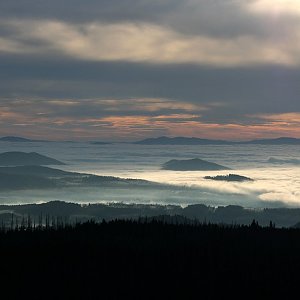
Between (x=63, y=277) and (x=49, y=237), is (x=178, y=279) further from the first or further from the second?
(x=49, y=237)

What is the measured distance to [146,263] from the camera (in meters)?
34.6

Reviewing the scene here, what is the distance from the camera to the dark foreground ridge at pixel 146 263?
29891 millimetres

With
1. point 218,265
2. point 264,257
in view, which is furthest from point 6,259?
point 264,257

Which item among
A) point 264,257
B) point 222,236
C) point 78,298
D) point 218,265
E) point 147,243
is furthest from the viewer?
point 222,236

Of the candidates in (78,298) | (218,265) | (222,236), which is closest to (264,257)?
(218,265)

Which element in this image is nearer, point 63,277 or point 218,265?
point 63,277

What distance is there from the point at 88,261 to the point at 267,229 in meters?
21.5

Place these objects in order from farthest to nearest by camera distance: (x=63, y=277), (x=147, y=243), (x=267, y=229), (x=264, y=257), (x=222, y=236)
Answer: (x=267, y=229)
(x=222, y=236)
(x=147, y=243)
(x=264, y=257)
(x=63, y=277)

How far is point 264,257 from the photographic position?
37.8m

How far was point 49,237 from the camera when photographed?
140 feet

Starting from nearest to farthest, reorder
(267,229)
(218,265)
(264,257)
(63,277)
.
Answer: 1. (63,277)
2. (218,265)
3. (264,257)
4. (267,229)

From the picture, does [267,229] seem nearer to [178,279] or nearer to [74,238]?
[74,238]

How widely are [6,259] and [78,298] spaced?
8.88 meters

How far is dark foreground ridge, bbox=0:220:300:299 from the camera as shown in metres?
29.9
